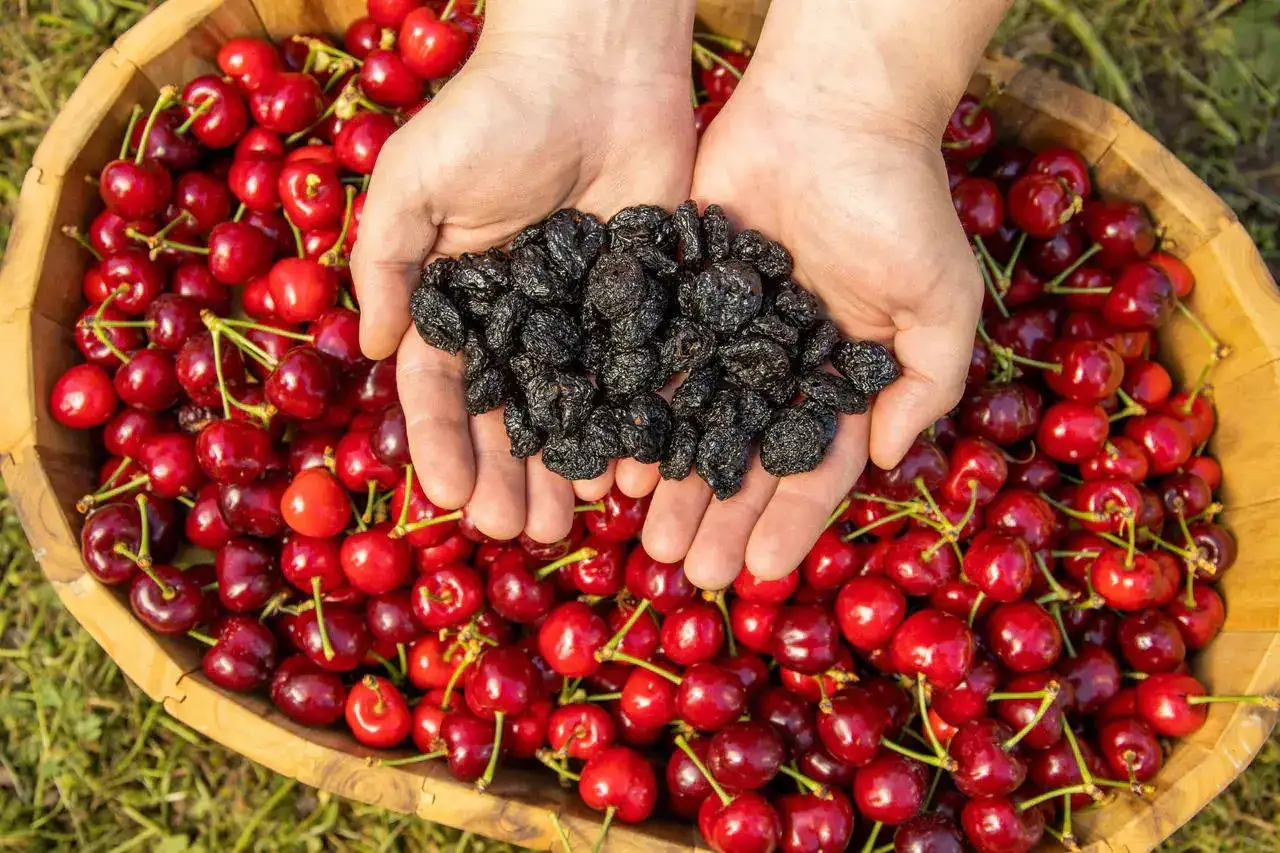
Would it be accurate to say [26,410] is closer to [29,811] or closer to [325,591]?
[325,591]

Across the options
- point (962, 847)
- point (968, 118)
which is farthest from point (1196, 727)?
point (968, 118)

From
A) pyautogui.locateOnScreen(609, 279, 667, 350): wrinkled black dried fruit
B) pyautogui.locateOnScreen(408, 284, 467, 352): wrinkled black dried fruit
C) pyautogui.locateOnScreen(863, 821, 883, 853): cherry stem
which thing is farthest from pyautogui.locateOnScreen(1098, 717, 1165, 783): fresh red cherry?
pyautogui.locateOnScreen(408, 284, 467, 352): wrinkled black dried fruit

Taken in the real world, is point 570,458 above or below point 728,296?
below

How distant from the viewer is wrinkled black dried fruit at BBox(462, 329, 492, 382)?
3467mm

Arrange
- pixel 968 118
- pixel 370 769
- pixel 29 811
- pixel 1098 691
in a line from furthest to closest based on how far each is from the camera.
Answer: pixel 29 811
pixel 968 118
pixel 1098 691
pixel 370 769

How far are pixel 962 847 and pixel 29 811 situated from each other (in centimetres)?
405

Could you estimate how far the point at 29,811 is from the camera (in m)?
4.46

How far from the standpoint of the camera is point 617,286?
345cm

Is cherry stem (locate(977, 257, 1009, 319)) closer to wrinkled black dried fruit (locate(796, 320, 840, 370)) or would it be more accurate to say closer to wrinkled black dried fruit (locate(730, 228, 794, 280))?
wrinkled black dried fruit (locate(796, 320, 840, 370))

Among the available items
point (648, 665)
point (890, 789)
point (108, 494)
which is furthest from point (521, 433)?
point (890, 789)

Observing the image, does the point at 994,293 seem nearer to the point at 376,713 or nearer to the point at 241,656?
the point at 376,713

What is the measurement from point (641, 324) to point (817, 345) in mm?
641

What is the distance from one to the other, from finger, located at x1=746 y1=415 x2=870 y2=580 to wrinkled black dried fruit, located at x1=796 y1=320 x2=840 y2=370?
0.76ft

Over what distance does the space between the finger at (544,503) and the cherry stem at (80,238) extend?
6.98 ft
